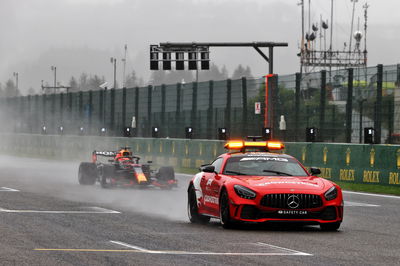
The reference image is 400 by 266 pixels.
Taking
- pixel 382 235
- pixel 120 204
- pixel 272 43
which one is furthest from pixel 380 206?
pixel 272 43

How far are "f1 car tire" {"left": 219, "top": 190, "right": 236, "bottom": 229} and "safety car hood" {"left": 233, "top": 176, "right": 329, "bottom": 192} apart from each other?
0.38 m

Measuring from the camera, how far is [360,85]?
3434cm

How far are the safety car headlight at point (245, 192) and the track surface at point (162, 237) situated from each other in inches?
21.1

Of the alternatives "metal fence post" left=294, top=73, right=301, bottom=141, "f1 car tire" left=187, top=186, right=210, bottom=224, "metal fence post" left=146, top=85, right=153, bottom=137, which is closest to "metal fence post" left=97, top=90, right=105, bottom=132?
"metal fence post" left=146, top=85, right=153, bottom=137

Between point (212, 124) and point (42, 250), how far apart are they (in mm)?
32532

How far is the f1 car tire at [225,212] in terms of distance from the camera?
50.5ft

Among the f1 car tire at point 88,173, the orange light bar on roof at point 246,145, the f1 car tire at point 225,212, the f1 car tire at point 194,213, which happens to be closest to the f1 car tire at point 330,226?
the f1 car tire at point 225,212

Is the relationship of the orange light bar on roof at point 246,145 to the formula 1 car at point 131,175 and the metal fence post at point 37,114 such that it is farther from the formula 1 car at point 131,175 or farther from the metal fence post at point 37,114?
the metal fence post at point 37,114

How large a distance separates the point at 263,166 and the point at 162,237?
111 inches

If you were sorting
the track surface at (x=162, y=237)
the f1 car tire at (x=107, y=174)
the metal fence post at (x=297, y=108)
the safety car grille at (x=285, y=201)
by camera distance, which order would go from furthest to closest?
the metal fence post at (x=297, y=108) < the f1 car tire at (x=107, y=174) < the safety car grille at (x=285, y=201) < the track surface at (x=162, y=237)

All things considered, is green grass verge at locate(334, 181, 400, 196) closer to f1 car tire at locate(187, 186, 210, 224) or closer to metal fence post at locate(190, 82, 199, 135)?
f1 car tire at locate(187, 186, 210, 224)

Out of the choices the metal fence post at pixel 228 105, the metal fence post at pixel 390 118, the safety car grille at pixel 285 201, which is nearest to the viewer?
the safety car grille at pixel 285 201

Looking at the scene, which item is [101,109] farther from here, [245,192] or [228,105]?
[245,192]

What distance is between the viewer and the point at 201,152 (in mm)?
41688
